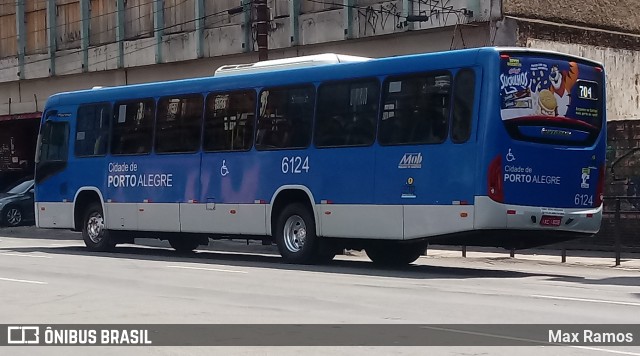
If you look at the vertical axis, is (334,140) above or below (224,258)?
above

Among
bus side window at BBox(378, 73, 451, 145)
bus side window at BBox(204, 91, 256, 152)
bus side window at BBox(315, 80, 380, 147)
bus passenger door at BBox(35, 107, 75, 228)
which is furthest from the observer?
bus passenger door at BBox(35, 107, 75, 228)

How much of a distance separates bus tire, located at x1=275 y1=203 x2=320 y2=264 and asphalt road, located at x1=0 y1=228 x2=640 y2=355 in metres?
→ 0.36

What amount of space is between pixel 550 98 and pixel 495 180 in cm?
157

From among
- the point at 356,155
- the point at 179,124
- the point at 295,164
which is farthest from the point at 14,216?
the point at 356,155

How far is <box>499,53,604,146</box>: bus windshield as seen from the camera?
1742 cm

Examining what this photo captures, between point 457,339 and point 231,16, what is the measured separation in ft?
82.6

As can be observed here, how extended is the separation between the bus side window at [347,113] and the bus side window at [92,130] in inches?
245

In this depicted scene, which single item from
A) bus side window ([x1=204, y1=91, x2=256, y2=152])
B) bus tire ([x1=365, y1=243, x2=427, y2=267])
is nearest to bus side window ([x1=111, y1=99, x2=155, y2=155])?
bus side window ([x1=204, y1=91, x2=256, y2=152])

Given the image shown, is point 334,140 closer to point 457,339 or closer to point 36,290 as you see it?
point 36,290

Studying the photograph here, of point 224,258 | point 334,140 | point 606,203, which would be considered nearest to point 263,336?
point 334,140

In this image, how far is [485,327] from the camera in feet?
37.3

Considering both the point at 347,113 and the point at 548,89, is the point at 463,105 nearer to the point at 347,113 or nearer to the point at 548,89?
the point at 548,89

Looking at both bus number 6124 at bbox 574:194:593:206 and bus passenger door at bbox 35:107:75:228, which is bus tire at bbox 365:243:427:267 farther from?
bus passenger door at bbox 35:107:75:228

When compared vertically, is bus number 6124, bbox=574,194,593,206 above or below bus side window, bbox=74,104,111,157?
below
